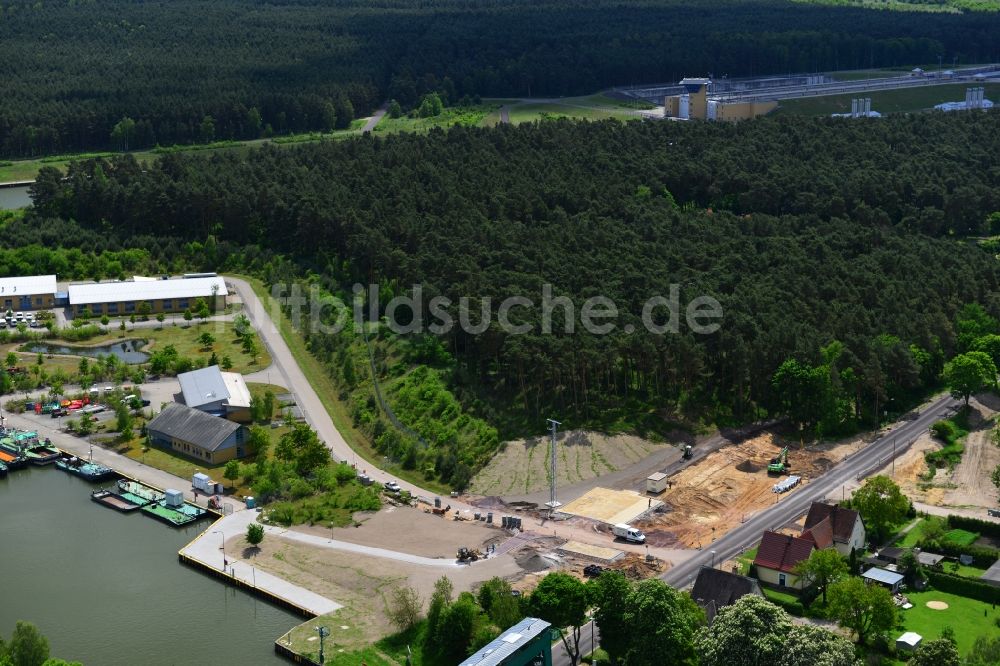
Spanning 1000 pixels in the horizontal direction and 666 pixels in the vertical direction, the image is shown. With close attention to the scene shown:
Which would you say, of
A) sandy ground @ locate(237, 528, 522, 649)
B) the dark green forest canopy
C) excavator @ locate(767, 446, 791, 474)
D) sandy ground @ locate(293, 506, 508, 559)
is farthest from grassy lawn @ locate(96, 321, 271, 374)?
excavator @ locate(767, 446, 791, 474)

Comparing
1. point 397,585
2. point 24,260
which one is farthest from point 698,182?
point 397,585

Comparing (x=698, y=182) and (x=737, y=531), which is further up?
(x=698, y=182)

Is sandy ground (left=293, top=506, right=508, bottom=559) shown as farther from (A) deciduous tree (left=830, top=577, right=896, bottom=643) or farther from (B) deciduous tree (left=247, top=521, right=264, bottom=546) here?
(A) deciduous tree (left=830, top=577, right=896, bottom=643)

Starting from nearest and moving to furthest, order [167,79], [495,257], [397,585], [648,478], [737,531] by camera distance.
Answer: [397,585] → [737,531] → [648,478] → [495,257] → [167,79]

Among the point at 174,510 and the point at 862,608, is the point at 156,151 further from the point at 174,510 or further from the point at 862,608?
the point at 862,608

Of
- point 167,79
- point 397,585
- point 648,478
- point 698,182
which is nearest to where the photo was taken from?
point 397,585

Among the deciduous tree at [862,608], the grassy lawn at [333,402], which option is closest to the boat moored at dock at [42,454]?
the grassy lawn at [333,402]

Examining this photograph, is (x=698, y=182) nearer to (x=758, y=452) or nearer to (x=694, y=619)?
(x=758, y=452)
